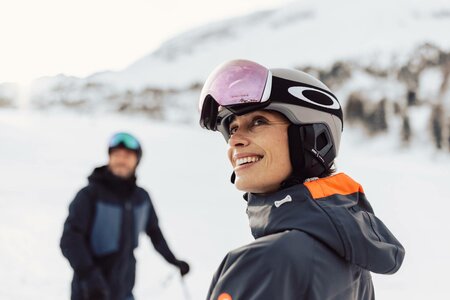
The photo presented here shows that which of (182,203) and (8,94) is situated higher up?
(8,94)

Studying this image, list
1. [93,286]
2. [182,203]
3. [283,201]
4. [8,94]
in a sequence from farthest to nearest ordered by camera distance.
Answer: [8,94] < [182,203] < [93,286] < [283,201]

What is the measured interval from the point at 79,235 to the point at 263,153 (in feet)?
6.31

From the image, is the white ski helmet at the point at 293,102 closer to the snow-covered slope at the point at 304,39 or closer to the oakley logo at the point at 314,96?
the oakley logo at the point at 314,96

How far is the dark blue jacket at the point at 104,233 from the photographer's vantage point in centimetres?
297

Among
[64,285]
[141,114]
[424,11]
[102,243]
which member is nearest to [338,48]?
[424,11]

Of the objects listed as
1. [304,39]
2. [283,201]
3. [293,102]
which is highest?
[304,39]

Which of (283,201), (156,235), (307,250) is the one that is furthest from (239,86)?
(156,235)

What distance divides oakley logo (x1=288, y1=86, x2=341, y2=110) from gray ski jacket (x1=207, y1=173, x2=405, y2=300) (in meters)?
0.27

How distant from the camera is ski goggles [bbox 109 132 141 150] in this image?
344 centimetres

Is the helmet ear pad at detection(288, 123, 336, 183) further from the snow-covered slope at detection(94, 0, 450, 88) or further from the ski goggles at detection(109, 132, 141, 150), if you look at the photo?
the snow-covered slope at detection(94, 0, 450, 88)

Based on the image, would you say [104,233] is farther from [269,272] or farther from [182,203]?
[182,203]

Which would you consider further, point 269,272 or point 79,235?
point 79,235

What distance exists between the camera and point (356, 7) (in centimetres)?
3828

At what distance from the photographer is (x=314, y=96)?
61.3 inches
